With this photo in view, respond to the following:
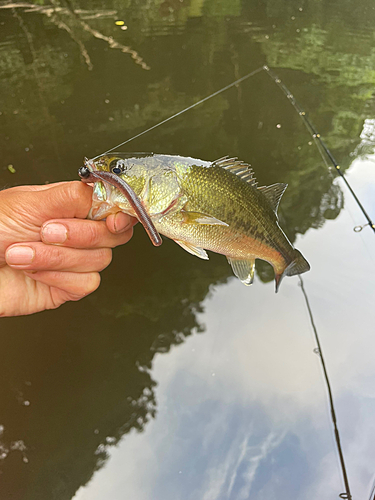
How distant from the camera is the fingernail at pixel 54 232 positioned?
133 cm

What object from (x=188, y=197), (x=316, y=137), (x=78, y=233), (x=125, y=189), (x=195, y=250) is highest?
(x=125, y=189)

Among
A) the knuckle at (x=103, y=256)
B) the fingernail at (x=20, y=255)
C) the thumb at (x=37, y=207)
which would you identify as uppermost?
the thumb at (x=37, y=207)

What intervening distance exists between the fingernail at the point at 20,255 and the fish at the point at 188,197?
283 millimetres

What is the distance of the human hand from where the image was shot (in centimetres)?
131

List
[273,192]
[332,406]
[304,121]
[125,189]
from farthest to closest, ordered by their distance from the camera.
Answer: [304,121], [332,406], [273,192], [125,189]

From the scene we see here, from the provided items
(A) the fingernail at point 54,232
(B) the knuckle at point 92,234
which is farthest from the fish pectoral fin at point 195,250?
(A) the fingernail at point 54,232

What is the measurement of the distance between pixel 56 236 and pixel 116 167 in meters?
0.37

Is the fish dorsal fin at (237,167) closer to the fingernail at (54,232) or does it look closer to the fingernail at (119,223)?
the fingernail at (119,223)

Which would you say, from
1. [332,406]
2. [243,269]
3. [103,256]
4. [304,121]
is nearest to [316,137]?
[304,121]

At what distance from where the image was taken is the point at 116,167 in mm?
1287

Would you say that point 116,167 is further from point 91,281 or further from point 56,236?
point 91,281

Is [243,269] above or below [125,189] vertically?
below

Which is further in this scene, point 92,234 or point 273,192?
point 273,192

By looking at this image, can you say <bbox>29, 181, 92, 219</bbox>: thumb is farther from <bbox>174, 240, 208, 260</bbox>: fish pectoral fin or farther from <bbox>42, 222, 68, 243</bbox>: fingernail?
<bbox>174, 240, 208, 260</bbox>: fish pectoral fin
